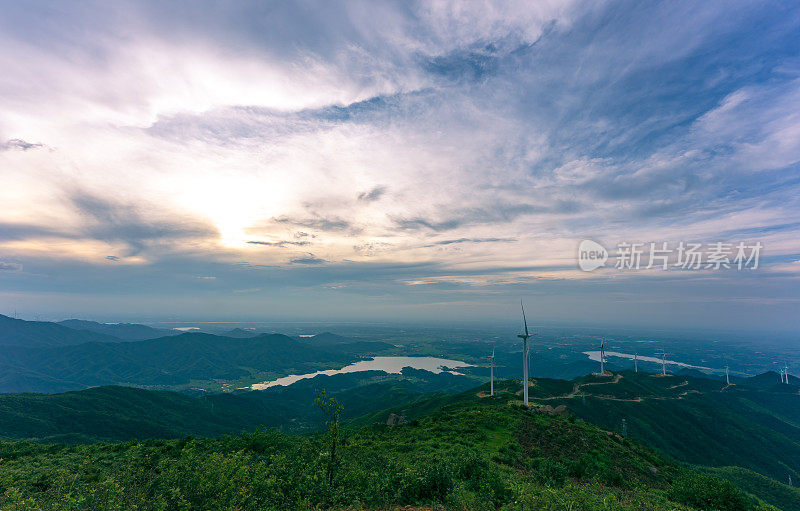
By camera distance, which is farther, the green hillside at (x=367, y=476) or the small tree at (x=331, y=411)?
the small tree at (x=331, y=411)

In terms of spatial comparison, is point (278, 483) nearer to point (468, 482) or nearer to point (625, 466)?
point (468, 482)

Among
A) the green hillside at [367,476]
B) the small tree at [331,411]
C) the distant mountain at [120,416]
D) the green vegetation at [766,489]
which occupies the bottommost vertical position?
the distant mountain at [120,416]

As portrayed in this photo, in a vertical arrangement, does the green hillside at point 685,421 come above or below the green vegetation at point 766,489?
below

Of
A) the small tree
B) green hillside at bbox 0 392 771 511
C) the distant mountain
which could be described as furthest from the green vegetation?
the distant mountain

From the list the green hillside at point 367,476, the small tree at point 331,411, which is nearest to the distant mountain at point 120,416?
the green hillside at point 367,476

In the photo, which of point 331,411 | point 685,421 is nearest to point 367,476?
point 331,411

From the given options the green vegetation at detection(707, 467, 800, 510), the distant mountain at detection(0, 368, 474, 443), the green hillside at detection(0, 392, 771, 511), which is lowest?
the distant mountain at detection(0, 368, 474, 443)

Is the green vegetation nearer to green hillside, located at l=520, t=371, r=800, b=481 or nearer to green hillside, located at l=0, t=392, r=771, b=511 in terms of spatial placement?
green hillside, located at l=520, t=371, r=800, b=481

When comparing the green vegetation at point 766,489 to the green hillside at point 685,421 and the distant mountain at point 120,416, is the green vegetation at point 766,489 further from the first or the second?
the distant mountain at point 120,416
